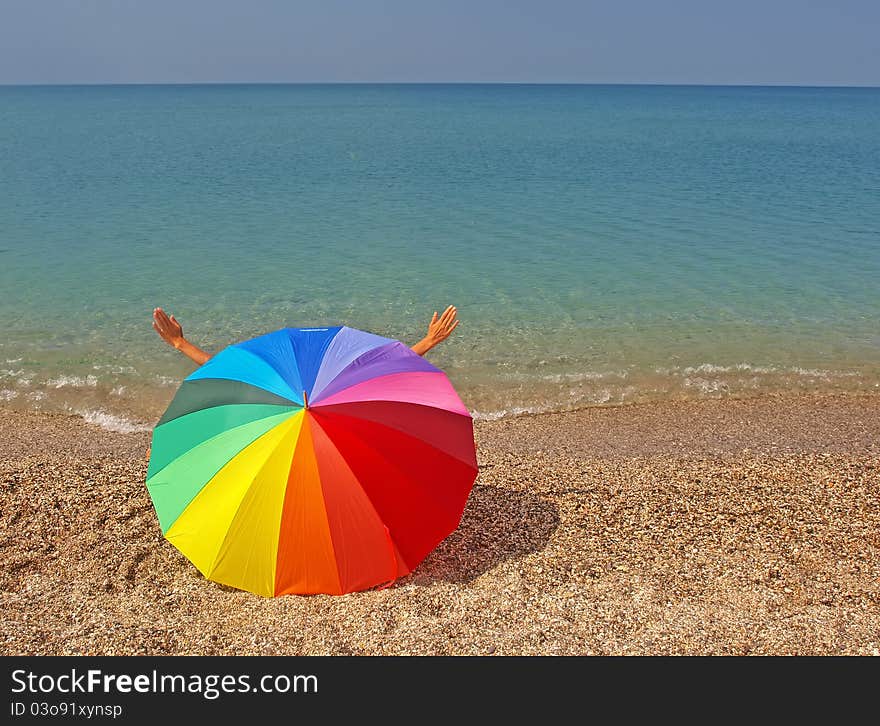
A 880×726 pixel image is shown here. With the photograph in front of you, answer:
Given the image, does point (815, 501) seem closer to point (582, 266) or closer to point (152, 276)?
point (582, 266)

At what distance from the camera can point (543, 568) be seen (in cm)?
576

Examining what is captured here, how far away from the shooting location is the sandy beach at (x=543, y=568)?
188 inches

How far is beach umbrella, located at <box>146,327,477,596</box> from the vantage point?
15.6 feet

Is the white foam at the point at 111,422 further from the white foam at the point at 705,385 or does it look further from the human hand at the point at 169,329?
the white foam at the point at 705,385

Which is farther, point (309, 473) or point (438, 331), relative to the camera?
point (438, 331)

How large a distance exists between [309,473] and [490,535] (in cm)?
217

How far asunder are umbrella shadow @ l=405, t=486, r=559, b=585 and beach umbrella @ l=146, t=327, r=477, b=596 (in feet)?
2.46

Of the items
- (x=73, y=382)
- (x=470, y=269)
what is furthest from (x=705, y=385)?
(x=73, y=382)

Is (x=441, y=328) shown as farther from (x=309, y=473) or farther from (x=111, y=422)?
(x=111, y=422)

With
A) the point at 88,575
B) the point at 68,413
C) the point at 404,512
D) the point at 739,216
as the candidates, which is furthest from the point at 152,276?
the point at 739,216

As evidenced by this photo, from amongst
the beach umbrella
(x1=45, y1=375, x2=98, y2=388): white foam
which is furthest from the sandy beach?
(x1=45, y1=375, x2=98, y2=388): white foam

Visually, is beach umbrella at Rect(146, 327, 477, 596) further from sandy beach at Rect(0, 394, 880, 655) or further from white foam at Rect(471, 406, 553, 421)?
white foam at Rect(471, 406, 553, 421)

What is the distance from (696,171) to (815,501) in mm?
28598

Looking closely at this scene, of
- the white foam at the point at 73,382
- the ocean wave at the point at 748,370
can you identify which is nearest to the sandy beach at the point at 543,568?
the white foam at the point at 73,382
